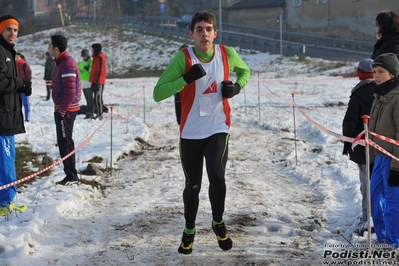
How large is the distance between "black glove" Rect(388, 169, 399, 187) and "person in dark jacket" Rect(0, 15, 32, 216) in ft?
12.6

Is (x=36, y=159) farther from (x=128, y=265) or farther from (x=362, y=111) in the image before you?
(x=362, y=111)

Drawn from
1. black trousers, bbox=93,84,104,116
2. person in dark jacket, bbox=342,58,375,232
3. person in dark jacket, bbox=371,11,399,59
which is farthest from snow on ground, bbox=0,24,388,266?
person in dark jacket, bbox=371,11,399,59

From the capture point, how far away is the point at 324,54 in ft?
122

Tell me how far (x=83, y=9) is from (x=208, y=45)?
7605 centimetres

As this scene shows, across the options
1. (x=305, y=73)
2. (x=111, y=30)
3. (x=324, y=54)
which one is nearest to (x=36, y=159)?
(x=305, y=73)

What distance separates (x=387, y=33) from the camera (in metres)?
5.95

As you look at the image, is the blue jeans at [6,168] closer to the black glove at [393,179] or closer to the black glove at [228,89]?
the black glove at [228,89]

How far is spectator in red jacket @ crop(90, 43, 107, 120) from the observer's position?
13.7 m

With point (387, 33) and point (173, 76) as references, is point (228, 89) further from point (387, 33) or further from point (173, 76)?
point (387, 33)

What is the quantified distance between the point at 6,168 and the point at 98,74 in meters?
7.88

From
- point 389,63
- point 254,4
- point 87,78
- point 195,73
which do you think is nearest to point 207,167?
point 195,73

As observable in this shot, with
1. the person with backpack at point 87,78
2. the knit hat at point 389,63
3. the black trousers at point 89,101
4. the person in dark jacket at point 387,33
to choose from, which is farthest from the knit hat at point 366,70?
the black trousers at point 89,101

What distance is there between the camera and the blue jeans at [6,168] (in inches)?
245

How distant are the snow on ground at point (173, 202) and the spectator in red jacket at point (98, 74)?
1.86 feet
